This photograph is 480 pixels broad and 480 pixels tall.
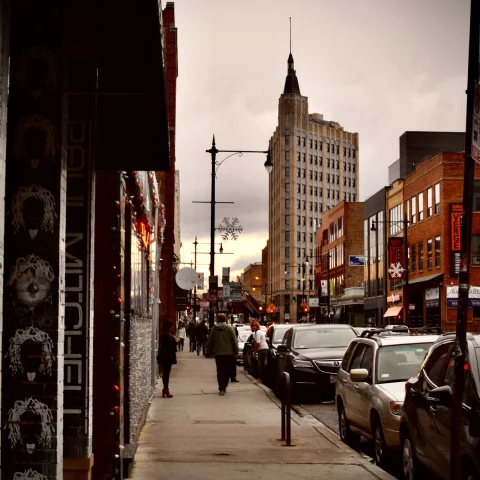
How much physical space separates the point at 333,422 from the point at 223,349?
17.8ft

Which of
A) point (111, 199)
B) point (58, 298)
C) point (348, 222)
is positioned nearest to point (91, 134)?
point (111, 199)

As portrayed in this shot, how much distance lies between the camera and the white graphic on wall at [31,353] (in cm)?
545

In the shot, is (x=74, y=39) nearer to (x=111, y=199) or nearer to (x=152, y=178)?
(x=111, y=199)

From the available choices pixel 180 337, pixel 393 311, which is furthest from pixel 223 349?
pixel 393 311

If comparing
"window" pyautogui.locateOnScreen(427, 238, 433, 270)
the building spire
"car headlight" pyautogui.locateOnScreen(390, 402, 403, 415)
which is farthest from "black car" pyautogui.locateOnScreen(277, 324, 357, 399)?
the building spire

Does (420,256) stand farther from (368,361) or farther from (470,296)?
(368,361)

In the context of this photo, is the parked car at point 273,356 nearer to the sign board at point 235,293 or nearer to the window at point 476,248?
the sign board at point 235,293

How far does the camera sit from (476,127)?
659 centimetres

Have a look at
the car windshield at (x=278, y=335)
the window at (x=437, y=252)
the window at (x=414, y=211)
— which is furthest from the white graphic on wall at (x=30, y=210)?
the window at (x=414, y=211)

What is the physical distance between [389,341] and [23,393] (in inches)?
309

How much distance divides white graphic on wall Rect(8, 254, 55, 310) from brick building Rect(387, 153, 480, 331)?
165 feet

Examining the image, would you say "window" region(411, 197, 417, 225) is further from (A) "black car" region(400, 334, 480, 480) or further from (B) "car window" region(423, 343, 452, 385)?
(B) "car window" region(423, 343, 452, 385)

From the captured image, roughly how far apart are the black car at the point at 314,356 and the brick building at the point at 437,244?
34.2 metres

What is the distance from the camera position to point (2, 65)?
452cm
